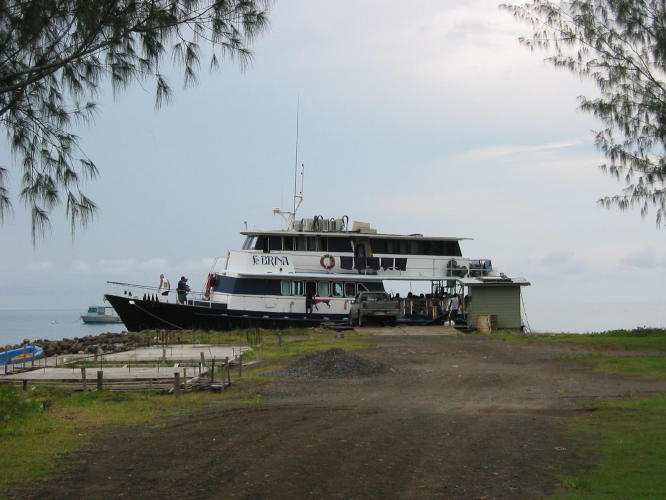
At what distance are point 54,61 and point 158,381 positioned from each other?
26.7ft

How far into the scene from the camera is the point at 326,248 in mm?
34938

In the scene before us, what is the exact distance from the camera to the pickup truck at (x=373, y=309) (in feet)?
104

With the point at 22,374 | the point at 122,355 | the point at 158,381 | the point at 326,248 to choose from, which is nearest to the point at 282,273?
the point at 326,248

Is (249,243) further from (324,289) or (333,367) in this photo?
(333,367)

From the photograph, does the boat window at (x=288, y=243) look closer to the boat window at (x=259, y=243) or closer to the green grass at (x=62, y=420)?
the boat window at (x=259, y=243)

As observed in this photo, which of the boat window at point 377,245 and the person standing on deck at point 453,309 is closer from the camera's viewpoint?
the person standing on deck at point 453,309

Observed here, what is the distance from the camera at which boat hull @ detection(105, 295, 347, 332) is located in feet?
108

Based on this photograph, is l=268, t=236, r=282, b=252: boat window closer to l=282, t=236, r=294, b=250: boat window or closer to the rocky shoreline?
l=282, t=236, r=294, b=250: boat window

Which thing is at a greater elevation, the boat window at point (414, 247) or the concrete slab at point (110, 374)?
the boat window at point (414, 247)

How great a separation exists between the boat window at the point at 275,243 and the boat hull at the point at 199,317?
304 centimetres

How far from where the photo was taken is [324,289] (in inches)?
1350

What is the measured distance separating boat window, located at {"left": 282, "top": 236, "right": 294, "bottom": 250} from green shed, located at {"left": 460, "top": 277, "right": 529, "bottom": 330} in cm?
815

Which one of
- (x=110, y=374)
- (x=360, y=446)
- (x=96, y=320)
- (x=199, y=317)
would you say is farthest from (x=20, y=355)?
(x=96, y=320)

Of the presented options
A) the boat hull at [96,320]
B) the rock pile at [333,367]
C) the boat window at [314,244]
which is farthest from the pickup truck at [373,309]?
the boat hull at [96,320]
